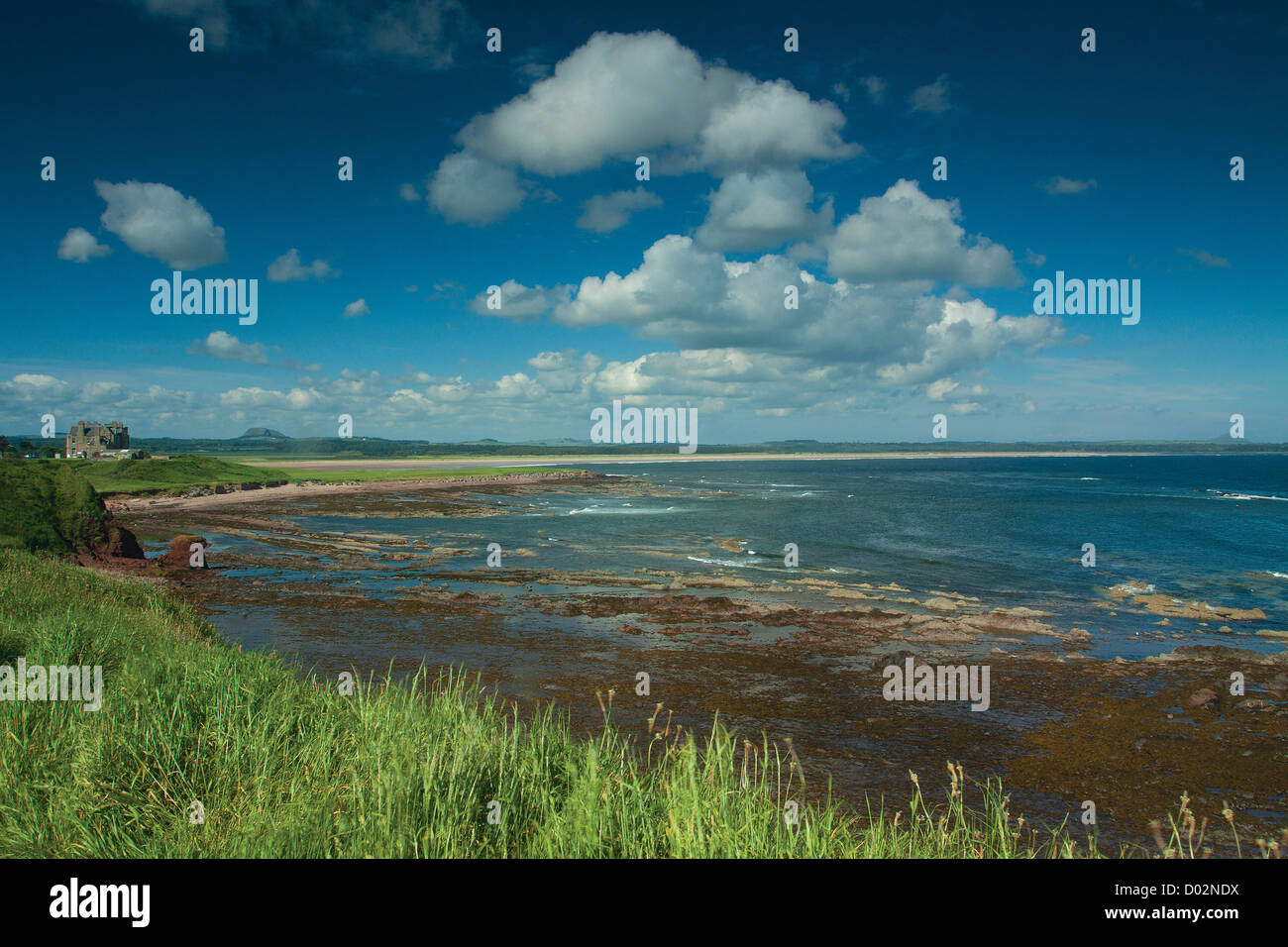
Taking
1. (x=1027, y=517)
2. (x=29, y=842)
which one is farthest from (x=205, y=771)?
(x=1027, y=517)

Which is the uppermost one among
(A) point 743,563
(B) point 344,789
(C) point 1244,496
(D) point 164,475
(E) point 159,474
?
(E) point 159,474

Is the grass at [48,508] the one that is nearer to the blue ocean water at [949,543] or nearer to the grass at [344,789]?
the blue ocean water at [949,543]

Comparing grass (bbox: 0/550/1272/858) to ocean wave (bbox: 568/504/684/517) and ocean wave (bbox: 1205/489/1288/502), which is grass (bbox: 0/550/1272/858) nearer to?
ocean wave (bbox: 568/504/684/517)

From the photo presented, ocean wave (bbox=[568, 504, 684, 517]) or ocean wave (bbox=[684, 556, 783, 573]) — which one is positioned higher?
ocean wave (bbox=[568, 504, 684, 517])

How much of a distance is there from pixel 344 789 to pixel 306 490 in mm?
84436

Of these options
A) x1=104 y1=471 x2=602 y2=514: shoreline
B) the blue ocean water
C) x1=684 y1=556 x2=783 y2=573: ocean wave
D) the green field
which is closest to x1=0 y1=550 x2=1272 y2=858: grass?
the blue ocean water

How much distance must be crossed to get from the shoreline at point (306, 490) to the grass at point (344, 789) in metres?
53.2

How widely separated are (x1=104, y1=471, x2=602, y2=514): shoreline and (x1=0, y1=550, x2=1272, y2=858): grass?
2093 inches

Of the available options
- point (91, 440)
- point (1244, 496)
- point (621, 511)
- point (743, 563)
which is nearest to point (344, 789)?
point (743, 563)

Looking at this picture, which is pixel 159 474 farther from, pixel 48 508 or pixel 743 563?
pixel 743 563

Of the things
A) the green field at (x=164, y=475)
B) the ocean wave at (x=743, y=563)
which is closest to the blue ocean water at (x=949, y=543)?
the ocean wave at (x=743, y=563)

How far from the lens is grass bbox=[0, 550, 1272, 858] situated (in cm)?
507

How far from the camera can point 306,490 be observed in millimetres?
81312

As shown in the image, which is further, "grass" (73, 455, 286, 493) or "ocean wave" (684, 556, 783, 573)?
"grass" (73, 455, 286, 493)
